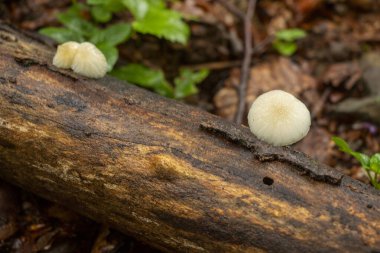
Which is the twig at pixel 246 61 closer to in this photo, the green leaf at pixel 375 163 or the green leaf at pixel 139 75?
the green leaf at pixel 139 75

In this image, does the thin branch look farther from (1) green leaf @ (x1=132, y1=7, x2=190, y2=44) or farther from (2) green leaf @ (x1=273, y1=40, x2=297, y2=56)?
(1) green leaf @ (x1=132, y1=7, x2=190, y2=44)

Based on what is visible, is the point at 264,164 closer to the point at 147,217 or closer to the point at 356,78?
the point at 147,217

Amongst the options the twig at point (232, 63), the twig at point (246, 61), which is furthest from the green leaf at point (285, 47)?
the twig at point (246, 61)

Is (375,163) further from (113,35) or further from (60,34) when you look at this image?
(60,34)

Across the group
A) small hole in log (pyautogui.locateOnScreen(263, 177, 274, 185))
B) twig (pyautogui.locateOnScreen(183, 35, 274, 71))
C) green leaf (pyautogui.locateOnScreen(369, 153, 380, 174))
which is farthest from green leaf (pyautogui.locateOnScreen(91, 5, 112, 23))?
green leaf (pyautogui.locateOnScreen(369, 153, 380, 174))

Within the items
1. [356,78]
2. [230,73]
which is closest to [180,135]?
[230,73]

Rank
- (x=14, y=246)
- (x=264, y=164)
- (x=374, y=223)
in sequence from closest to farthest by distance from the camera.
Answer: (x=374, y=223) → (x=264, y=164) → (x=14, y=246)

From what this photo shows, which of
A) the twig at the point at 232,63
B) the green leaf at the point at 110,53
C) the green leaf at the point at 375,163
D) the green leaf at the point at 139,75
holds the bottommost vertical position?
the green leaf at the point at 375,163
